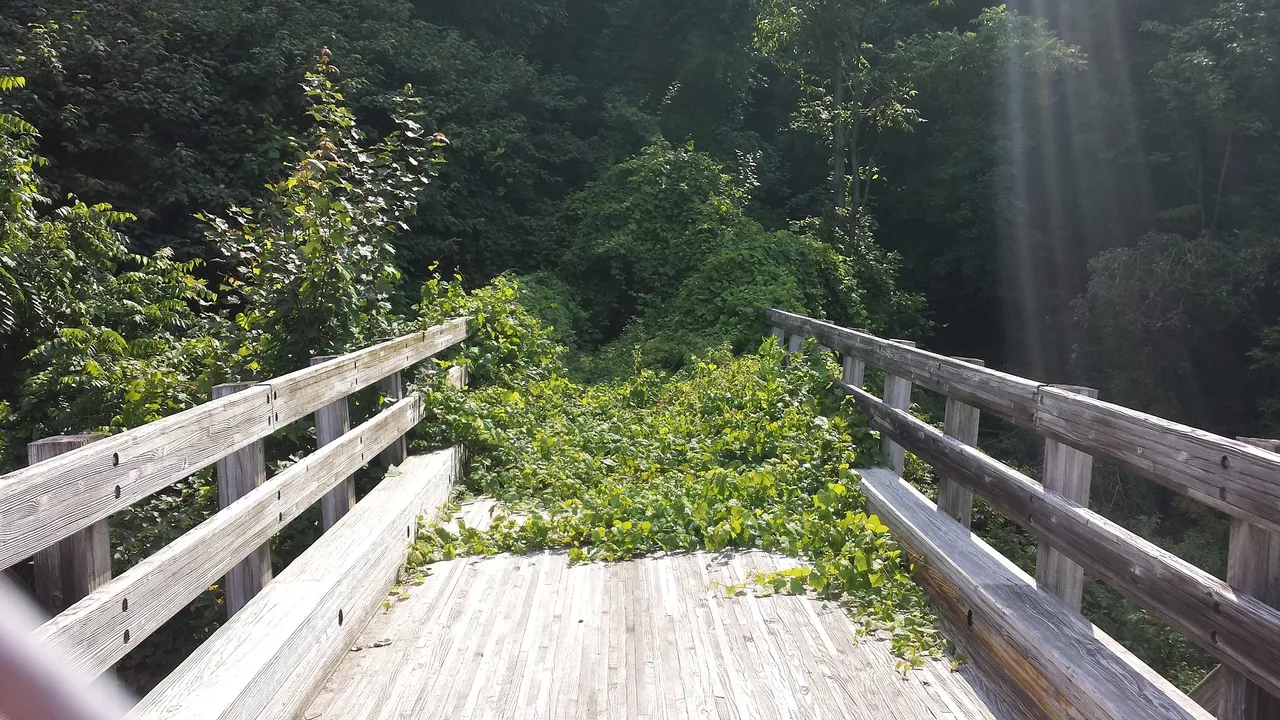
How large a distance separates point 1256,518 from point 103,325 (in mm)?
9503

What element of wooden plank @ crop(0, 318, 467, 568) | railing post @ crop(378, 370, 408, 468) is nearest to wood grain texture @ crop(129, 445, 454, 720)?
wooden plank @ crop(0, 318, 467, 568)

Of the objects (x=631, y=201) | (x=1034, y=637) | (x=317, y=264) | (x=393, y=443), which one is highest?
(x=631, y=201)

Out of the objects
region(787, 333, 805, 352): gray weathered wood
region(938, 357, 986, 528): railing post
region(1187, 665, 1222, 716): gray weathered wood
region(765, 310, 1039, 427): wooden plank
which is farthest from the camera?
region(787, 333, 805, 352): gray weathered wood

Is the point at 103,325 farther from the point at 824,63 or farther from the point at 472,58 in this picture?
the point at 824,63

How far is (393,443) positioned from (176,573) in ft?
9.77

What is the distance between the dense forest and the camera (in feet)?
20.9

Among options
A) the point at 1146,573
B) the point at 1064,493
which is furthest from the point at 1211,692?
the point at 1064,493

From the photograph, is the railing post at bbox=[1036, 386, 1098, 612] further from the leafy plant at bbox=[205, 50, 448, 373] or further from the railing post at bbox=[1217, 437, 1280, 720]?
the leafy plant at bbox=[205, 50, 448, 373]

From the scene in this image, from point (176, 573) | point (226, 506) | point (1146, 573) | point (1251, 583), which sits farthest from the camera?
point (226, 506)

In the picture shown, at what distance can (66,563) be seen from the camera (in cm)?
208

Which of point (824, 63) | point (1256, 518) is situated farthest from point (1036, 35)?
point (1256, 518)

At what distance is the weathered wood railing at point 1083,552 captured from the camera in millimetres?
2195

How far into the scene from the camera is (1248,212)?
70.9ft

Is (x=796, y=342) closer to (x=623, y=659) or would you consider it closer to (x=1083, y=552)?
(x=623, y=659)
